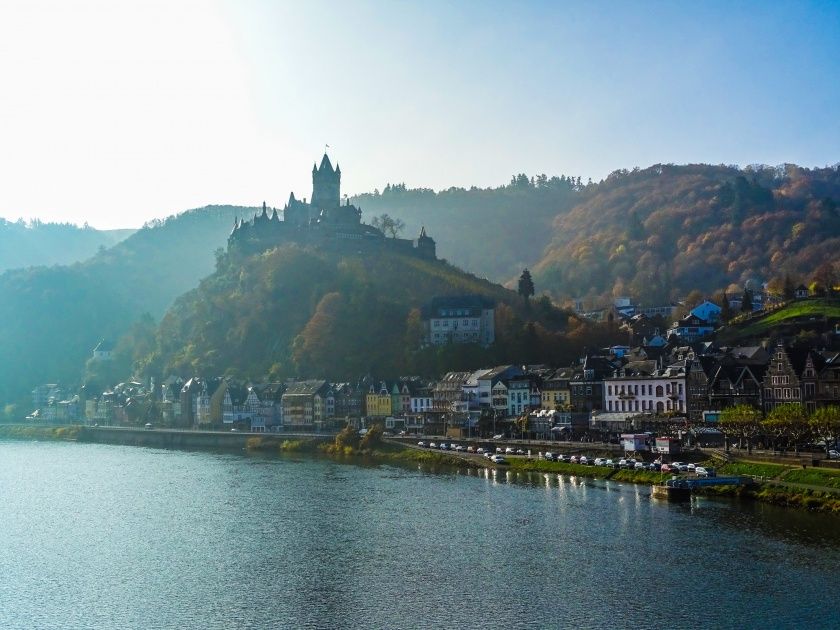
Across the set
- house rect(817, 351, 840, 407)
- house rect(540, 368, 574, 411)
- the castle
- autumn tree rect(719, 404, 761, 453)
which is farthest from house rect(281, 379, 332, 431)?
house rect(817, 351, 840, 407)

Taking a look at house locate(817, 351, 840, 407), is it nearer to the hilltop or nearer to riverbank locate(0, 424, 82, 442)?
the hilltop

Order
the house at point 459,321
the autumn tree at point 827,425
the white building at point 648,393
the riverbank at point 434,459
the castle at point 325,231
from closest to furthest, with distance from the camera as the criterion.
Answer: the riverbank at point 434,459 < the autumn tree at point 827,425 < the white building at point 648,393 < the house at point 459,321 < the castle at point 325,231

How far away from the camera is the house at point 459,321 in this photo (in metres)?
124

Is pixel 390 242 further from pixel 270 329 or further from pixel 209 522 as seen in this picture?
pixel 209 522

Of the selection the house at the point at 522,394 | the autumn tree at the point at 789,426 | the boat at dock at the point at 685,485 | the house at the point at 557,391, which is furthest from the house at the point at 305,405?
the boat at dock at the point at 685,485

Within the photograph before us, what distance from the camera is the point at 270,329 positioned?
141 metres

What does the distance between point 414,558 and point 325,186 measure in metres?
129

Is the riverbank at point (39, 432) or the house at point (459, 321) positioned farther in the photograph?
the riverbank at point (39, 432)

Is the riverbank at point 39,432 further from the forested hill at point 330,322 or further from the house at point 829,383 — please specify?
the house at point 829,383

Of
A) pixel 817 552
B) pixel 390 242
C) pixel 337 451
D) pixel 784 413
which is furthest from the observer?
pixel 390 242

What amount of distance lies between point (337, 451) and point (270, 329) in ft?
158

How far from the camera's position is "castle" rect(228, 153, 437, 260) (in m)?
161

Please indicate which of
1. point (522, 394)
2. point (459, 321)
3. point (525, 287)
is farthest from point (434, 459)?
point (525, 287)

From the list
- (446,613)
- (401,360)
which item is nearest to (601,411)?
(401,360)
